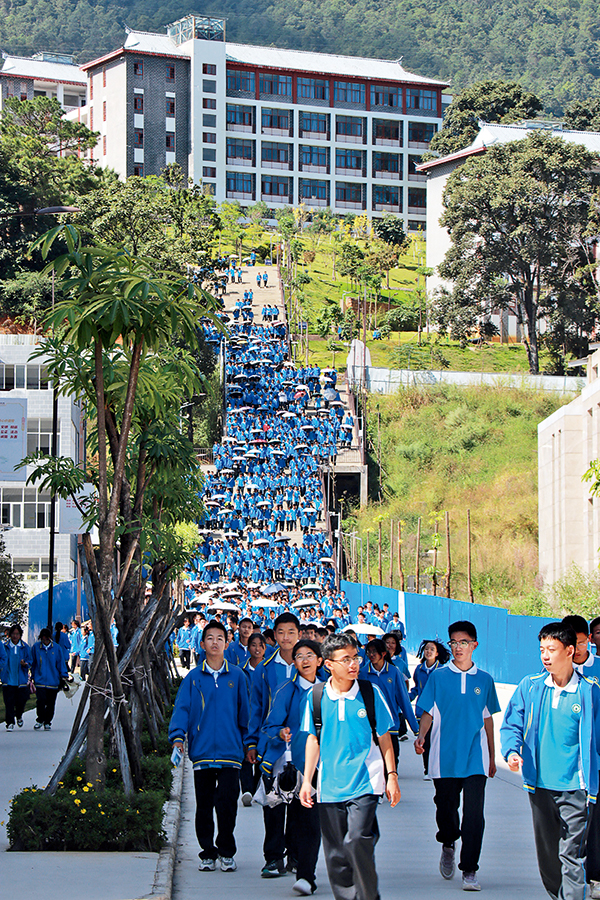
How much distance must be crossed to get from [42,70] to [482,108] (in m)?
45.5

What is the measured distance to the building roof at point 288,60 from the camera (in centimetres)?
10650

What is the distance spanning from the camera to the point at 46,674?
20.5 meters

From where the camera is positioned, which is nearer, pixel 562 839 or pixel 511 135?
pixel 562 839

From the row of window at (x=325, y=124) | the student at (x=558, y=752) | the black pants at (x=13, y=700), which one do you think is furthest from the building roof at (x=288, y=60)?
the student at (x=558, y=752)

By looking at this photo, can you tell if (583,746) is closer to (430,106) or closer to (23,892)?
(23,892)

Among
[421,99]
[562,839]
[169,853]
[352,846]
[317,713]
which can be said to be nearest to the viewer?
[352,846]

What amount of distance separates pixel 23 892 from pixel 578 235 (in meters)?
65.0

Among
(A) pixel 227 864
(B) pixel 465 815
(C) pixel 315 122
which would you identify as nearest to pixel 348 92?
(C) pixel 315 122

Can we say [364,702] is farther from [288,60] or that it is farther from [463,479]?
[288,60]

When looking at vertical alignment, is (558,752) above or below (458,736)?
above

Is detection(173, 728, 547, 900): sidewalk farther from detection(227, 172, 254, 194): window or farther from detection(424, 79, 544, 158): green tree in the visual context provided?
detection(227, 172, 254, 194): window

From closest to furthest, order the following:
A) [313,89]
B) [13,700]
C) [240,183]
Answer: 1. [13,700]
2. [240,183]
3. [313,89]

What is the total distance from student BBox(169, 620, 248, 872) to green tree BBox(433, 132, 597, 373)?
60.5 metres

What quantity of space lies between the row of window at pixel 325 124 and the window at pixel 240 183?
425 centimetres
